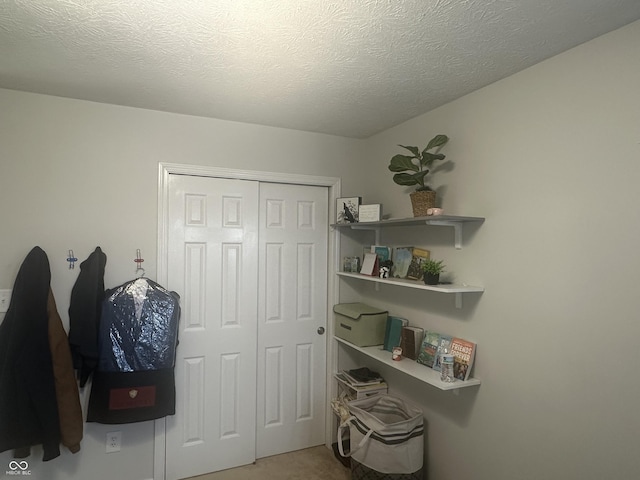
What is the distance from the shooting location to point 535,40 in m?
1.46

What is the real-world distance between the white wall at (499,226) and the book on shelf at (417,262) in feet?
0.23

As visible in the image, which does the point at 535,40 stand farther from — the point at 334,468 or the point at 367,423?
the point at 334,468

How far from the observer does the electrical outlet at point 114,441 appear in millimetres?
2174

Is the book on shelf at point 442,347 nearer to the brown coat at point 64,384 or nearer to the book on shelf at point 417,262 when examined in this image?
the book on shelf at point 417,262

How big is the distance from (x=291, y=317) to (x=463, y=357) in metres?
1.29

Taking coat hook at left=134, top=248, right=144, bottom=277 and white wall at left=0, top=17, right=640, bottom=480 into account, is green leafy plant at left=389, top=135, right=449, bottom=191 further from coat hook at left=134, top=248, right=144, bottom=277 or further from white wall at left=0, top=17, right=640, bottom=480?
coat hook at left=134, top=248, right=144, bottom=277

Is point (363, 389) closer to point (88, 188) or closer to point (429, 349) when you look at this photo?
point (429, 349)

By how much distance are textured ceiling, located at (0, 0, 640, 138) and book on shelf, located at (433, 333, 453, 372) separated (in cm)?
139

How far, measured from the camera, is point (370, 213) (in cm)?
245

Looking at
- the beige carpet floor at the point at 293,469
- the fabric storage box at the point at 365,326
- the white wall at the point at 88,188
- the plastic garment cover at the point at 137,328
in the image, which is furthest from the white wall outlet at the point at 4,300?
the fabric storage box at the point at 365,326

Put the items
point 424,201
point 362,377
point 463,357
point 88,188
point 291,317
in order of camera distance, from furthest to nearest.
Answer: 1. point 291,317
2. point 362,377
3. point 88,188
4. point 424,201
5. point 463,357

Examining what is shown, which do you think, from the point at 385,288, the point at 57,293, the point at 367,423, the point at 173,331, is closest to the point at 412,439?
the point at 367,423

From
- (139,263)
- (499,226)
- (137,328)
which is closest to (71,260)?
(139,263)

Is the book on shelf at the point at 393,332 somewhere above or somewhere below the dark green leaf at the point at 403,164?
below
